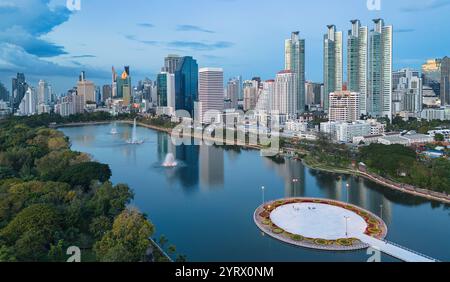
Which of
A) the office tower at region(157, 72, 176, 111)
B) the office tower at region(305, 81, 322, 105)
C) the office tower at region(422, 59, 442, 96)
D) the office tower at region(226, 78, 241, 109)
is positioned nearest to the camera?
the office tower at region(157, 72, 176, 111)

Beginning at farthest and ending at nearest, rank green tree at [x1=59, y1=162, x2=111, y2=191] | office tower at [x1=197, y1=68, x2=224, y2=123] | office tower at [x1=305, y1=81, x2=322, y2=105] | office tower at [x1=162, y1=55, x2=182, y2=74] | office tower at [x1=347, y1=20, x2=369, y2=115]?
office tower at [x1=162, y1=55, x2=182, y2=74] < office tower at [x1=305, y1=81, x2=322, y2=105] < office tower at [x1=197, y1=68, x2=224, y2=123] < office tower at [x1=347, y1=20, x2=369, y2=115] < green tree at [x1=59, y1=162, x2=111, y2=191]

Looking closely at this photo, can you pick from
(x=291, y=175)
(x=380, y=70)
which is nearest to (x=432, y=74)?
(x=380, y=70)

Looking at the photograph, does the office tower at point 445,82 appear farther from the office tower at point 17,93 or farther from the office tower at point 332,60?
the office tower at point 17,93

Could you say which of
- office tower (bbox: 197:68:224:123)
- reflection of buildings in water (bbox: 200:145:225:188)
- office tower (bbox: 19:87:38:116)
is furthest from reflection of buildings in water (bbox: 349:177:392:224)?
office tower (bbox: 19:87:38:116)

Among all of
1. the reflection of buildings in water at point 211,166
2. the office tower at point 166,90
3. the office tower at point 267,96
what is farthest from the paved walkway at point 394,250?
the office tower at point 166,90

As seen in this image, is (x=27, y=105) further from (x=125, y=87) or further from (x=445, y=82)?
(x=445, y=82)

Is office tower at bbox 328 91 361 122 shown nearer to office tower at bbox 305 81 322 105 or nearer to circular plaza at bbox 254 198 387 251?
circular plaza at bbox 254 198 387 251
